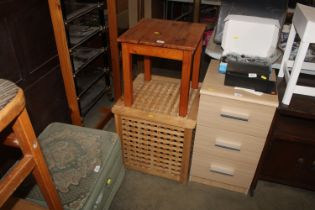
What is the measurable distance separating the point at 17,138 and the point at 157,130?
3.06ft

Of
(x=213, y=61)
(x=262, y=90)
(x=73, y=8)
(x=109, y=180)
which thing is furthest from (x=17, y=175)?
(x=73, y=8)

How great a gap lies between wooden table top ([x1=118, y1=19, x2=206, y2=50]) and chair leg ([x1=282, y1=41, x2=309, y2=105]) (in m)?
0.48

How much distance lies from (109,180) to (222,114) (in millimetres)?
720

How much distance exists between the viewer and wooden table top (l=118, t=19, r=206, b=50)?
1385mm

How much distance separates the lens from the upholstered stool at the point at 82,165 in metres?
1.29

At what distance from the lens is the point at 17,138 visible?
0.77m

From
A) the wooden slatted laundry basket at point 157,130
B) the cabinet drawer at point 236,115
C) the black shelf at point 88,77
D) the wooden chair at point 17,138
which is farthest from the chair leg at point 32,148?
the black shelf at point 88,77

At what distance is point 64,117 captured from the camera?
77.5 inches

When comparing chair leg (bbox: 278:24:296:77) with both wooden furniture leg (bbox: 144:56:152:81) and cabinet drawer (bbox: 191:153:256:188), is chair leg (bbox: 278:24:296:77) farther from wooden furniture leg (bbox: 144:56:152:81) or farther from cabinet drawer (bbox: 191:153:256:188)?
wooden furniture leg (bbox: 144:56:152:81)

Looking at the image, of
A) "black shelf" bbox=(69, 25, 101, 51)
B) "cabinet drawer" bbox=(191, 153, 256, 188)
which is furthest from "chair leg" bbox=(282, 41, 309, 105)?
"black shelf" bbox=(69, 25, 101, 51)

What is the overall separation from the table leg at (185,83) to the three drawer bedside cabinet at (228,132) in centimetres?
9

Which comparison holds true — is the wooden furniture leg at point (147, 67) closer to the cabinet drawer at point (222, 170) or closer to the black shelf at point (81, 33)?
the black shelf at point (81, 33)

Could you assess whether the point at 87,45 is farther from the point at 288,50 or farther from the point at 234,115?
the point at 288,50

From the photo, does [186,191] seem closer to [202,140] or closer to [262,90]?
[202,140]
